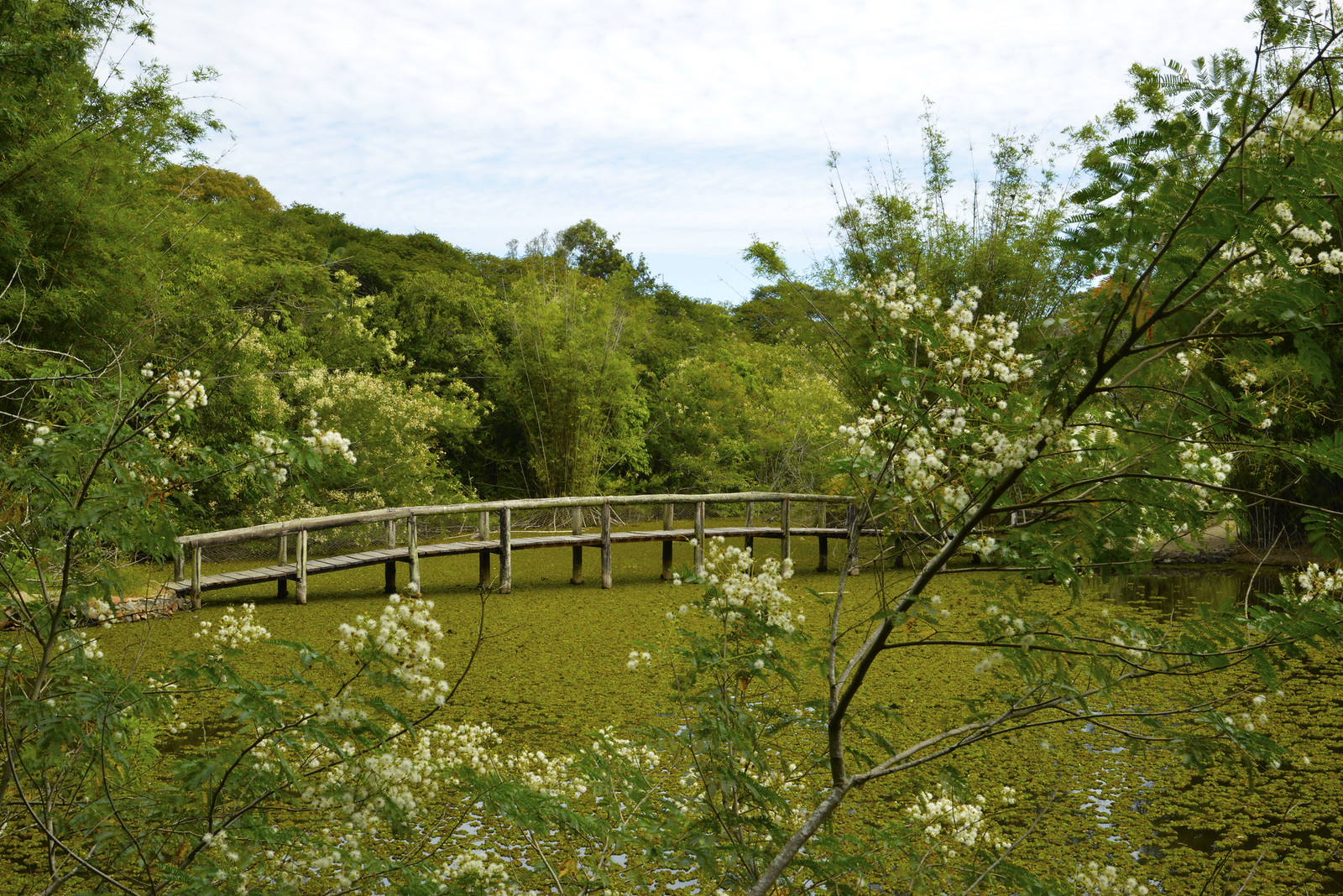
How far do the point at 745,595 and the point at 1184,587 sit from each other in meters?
8.02

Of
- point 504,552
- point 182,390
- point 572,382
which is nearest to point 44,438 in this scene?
point 182,390

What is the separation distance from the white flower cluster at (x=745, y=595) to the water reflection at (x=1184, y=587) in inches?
238

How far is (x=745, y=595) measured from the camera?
2189 millimetres

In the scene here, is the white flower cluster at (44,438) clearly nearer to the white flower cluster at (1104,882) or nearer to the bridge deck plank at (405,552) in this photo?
the white flower cluster at (1104,882)

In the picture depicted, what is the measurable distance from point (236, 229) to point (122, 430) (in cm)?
1109

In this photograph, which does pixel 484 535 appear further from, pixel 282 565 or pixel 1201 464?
pixel 1201 464

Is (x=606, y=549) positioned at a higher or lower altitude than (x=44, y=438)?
lower

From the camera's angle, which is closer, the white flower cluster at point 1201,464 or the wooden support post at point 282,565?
the white flower cluster at point 1201,464

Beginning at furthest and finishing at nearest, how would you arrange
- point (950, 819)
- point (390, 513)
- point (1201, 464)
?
point (390, 513), point (950, 819), point (1201, 464)

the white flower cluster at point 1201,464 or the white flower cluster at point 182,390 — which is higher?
the white flower cluster at point 182,390

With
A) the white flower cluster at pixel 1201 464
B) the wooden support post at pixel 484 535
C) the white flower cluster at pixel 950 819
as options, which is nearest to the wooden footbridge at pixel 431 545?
the wooden support post at pixel 484 535

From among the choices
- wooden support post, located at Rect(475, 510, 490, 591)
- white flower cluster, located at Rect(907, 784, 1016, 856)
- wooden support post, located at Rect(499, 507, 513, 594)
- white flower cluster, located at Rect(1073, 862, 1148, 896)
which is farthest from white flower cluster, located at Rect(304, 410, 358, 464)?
wooden support post, located at Rect(475, 510, 490, 591)

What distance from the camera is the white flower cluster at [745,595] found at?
6.88 ft

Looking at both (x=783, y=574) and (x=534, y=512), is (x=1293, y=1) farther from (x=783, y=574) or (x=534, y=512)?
(x=534, y=512)
